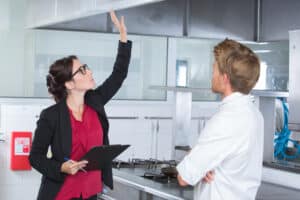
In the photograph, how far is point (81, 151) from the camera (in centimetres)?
234

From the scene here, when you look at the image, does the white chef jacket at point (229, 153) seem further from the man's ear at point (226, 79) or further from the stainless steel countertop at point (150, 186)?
the stainless steel countertop at point (150, 186)

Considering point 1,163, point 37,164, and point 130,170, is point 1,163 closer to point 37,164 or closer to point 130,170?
point 130,170

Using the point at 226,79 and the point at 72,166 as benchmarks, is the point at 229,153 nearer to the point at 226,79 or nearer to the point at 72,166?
the point at 226,79

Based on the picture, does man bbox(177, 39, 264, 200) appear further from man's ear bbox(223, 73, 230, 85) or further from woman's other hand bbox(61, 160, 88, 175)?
woman's other hand bbox(61, 160, 88, 175)

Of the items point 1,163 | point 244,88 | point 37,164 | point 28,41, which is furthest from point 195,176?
point 28,41

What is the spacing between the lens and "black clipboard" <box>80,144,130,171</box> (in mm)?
2154

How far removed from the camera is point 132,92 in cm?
496

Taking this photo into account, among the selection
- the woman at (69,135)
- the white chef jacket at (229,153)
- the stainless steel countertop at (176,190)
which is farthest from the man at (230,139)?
the woman at (69,135)

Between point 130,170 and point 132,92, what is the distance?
2.09 m

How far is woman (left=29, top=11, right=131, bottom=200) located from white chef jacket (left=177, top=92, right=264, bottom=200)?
62cm

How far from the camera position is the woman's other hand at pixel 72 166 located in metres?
2.21

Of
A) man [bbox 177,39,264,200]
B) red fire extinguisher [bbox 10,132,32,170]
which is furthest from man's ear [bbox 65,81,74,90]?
red fire extinguisher [bbox 10,132,32,170]

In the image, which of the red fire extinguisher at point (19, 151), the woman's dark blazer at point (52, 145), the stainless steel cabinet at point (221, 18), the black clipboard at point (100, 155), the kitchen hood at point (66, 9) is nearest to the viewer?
the black clipboard at point (100, 155)

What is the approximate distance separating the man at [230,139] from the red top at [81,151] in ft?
2.17
